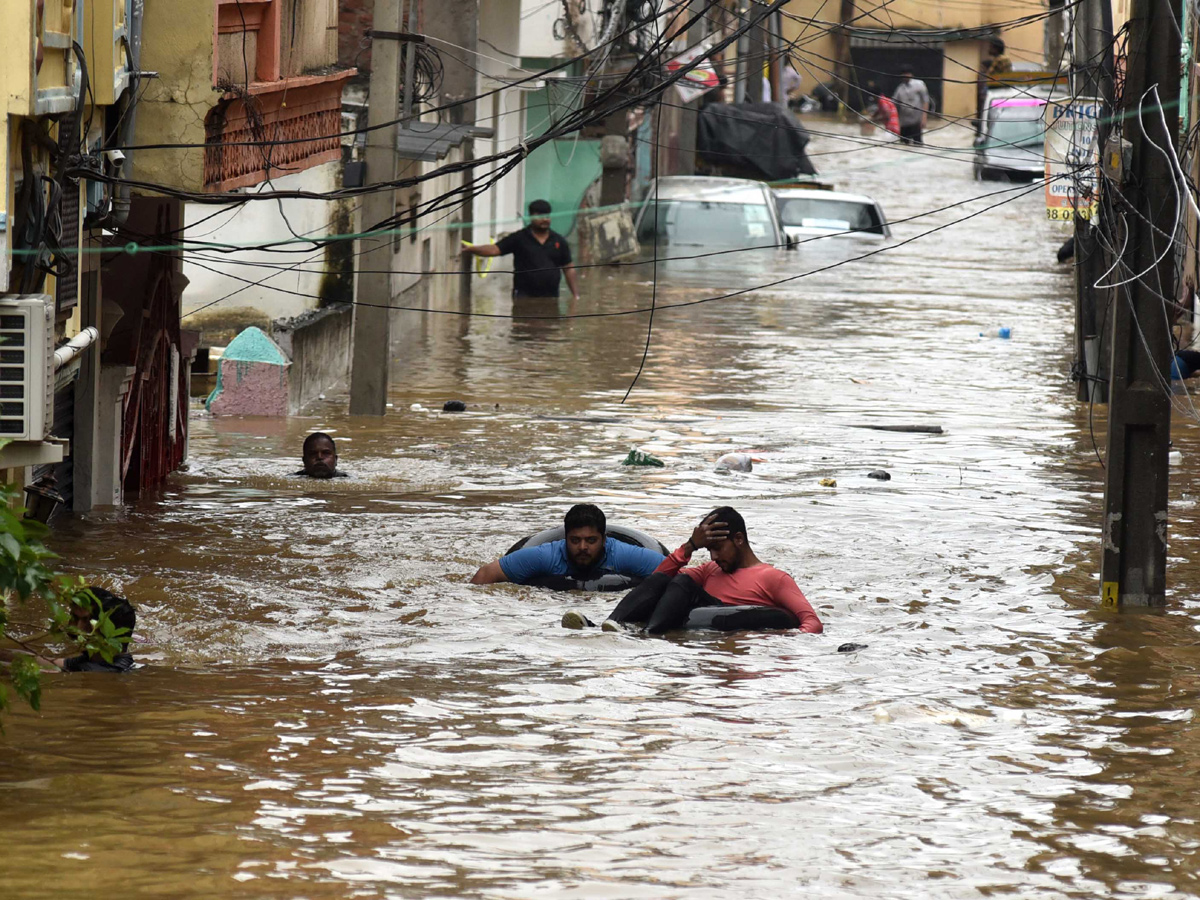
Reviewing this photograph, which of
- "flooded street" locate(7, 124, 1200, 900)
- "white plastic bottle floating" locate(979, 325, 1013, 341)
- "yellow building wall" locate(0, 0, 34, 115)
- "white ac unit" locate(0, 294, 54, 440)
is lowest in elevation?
"flooded street" locate(7, 124, 1200, 900)

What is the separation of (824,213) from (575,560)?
28.1m

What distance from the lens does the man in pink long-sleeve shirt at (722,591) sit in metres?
11.1

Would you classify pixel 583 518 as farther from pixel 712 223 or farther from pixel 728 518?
pixel 712 223

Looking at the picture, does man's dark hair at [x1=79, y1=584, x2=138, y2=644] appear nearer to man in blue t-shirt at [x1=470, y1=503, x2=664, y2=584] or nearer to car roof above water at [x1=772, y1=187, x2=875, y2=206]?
man in blue t-shirt at [x1=470, y1=503, x2=664, y2=584]

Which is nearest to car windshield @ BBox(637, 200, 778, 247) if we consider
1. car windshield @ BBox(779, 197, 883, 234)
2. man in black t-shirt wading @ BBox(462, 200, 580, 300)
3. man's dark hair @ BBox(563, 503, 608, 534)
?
car windshield @ BBox(779, 197, 883, 234)

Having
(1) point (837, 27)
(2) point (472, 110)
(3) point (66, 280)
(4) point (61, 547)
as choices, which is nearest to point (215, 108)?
(3) point (66, 280)

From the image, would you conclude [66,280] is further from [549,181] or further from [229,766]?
[549,181]

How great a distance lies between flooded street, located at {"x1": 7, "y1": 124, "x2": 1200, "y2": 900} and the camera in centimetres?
696

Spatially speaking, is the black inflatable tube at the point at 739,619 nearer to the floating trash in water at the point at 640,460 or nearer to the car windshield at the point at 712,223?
the floating trash in water at the point at 640,460

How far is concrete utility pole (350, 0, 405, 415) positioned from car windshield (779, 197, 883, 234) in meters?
19.9

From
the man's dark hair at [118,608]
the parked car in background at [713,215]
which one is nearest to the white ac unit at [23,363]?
the man's dark hair at [118,608]

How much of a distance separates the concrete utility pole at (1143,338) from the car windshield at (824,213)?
2644 cm

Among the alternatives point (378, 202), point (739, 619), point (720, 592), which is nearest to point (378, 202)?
point (378, 202)

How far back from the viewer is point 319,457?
1588 centimetres
